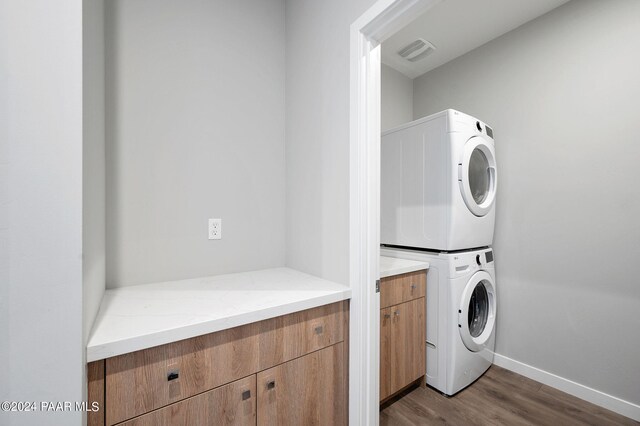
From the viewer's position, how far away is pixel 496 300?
2.15 metres

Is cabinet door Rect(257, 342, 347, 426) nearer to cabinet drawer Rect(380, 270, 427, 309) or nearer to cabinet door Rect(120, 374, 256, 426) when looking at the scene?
cabinet door Rect(120, 374, 256, 426)

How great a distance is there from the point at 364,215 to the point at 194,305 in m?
0.75

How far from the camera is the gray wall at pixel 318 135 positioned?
124 centimetres

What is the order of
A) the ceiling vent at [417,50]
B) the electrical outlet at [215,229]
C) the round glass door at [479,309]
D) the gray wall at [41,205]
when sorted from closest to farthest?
the gray wall at [41,205] → the electrical outlet at [215,229] → the round glass door at [479,309] → the ceiling vent at [417,50]

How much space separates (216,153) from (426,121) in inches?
54.9

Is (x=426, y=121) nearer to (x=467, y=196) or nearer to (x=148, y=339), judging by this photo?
(x=467, y=196)

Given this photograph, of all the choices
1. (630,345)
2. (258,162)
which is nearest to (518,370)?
(630,345)

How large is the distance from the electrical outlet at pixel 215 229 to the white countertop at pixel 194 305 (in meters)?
0.21

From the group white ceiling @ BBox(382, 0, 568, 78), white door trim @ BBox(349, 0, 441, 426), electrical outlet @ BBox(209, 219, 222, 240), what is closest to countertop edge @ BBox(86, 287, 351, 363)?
white door trim @ BBox(349, 0, 441, 426)

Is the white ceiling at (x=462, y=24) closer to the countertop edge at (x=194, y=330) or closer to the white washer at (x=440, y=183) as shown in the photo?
the white washer at (x=440, y=183)

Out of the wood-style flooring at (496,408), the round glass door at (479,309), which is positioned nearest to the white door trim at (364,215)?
the wood-style flooring at (496,408)

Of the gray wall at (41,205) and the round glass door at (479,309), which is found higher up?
the gray wall at (41,205)

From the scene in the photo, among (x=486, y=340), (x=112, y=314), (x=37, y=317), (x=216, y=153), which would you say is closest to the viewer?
(x=37, y=317)

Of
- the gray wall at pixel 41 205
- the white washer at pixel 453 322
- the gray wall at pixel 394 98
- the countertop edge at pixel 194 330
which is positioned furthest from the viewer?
the gray wall at pixel 394 98
